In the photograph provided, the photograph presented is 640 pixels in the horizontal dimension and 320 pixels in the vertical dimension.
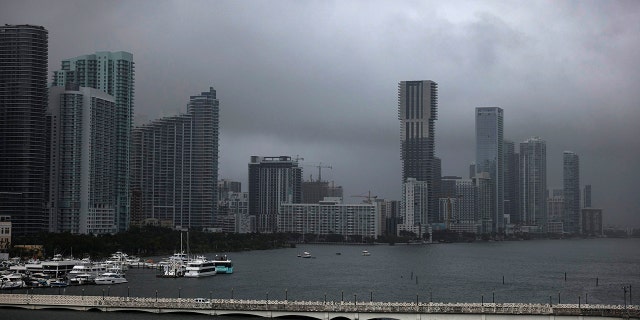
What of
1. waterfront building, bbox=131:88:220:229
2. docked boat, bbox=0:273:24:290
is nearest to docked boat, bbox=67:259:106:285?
docked boat, bbox=0:273:24:290

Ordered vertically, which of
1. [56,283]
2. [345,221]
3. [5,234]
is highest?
[5,234]

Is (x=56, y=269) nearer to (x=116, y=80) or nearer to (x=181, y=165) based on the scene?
(x=116, y=80)

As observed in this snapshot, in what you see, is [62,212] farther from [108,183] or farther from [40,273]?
[40,273]

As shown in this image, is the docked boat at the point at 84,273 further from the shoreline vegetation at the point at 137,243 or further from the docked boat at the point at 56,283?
the shoreline vegetation at the point at 137,243

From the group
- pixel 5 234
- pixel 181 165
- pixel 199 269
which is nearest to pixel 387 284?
pixel 199 269

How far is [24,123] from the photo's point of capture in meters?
120

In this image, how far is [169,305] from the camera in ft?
152

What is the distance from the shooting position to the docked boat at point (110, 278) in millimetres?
69000

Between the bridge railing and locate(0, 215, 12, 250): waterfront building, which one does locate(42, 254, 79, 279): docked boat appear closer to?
the bridge railing

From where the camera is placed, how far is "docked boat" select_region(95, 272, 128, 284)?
6900 centimetres

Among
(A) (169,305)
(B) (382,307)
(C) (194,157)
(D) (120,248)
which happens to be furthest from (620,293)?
(C) (194,157)

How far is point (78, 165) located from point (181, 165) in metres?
51.1

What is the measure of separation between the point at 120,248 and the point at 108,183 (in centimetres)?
3023

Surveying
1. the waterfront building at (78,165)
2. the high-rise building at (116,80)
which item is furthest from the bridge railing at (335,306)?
the high-rise building at (116,80)
